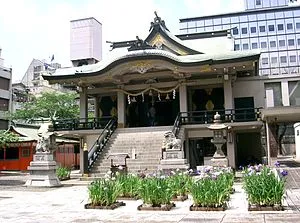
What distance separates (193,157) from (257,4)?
60.5 m

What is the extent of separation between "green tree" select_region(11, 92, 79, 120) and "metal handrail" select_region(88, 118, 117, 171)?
14.6 metres

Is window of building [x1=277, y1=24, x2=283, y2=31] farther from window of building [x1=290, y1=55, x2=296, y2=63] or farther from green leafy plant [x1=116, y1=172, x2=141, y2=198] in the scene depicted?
green leafy plant [x1=116, y1=172, x2=141, y2=198]

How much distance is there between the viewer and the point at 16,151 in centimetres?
3528

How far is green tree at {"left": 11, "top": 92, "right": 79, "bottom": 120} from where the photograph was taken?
40.3 m

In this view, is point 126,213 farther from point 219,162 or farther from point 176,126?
point 176,126

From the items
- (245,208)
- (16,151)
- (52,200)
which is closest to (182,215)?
(245,208)

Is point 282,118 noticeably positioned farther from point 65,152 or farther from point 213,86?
point 65,152

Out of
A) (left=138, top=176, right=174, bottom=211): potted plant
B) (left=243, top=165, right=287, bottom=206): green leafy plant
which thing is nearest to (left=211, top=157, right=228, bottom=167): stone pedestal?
(left=138, top=176, right=174, bottom=211): potted plant

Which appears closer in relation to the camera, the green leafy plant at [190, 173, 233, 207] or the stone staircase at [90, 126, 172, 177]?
the green leafy plant at [190, 173, 233, 207]

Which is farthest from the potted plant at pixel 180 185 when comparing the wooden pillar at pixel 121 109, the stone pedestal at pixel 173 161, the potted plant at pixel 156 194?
the wooden pillar at pixel 121 109

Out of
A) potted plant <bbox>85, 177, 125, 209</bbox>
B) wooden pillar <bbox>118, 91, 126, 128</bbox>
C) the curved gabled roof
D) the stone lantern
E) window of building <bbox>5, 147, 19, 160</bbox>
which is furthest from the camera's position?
window of building <bbox>5, 147, 19, 160</bbox>

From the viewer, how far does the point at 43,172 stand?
1814cm

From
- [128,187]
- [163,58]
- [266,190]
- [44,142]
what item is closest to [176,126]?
[163,58]

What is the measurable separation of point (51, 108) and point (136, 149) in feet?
67.9
